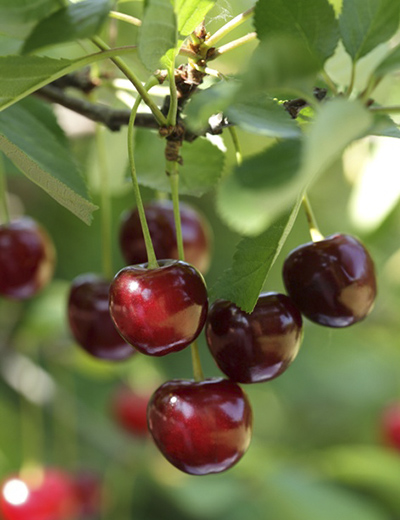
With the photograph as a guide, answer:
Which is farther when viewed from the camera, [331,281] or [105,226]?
[105,226]

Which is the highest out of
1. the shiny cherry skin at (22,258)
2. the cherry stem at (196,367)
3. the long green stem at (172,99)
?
the long green stem at (172,99)

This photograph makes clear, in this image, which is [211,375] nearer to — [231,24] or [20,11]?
[231,24]

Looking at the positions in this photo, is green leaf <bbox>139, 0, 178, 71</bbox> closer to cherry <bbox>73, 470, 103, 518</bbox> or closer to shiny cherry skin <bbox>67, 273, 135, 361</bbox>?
shiny cherry skin <bbox>67, 273, 135, 361</bbox>

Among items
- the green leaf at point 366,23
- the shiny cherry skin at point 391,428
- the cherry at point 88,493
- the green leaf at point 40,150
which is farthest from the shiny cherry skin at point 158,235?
the shiny cherry skin at point 391,428

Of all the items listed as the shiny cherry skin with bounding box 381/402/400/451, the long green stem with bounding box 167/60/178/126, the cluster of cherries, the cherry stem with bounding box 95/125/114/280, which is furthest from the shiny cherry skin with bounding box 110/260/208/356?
the shiny cherry skin with bounding box 381/402/400/451

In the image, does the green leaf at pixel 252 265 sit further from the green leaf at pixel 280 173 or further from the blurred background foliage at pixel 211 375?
the blurred background foliage at pixel 211 375

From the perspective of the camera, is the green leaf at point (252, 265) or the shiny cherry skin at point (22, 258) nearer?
the green leaf at point (252, 265)

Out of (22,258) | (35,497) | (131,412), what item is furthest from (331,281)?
(131,412)
